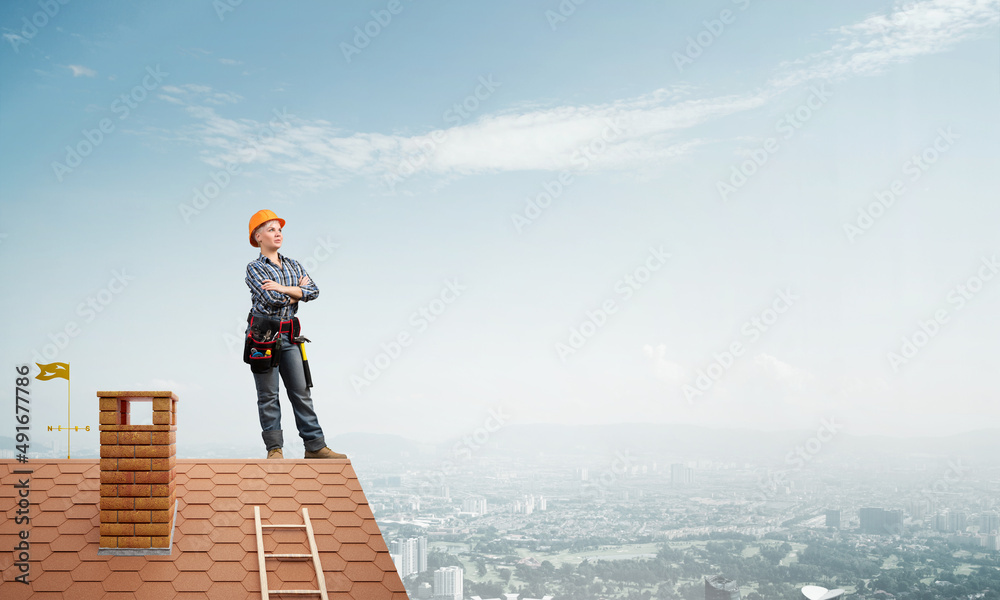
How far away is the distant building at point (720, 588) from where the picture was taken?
4384cm

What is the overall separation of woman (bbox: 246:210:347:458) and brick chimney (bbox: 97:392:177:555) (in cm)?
170

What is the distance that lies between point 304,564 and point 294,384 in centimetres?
226

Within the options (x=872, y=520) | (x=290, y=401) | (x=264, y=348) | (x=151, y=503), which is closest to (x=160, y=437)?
(x=151, y=503)

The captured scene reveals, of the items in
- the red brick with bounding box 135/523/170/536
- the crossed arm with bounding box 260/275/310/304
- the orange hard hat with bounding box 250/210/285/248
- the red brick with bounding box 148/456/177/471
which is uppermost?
the orange hard hat with bounding box 250/210/285/248

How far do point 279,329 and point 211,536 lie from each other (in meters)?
2.30

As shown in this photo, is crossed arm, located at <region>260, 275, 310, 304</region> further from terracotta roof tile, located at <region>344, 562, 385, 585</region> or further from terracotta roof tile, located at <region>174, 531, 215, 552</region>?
terracotta roof tile, located at <region>344, 562, 385, 585</region>

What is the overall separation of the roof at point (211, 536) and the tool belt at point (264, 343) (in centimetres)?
108

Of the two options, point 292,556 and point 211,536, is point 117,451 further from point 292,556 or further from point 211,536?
point 292,556

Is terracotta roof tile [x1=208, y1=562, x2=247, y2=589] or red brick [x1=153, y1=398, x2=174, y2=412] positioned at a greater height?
red brick [x1=153, y1=398, x2=174, y2=412]

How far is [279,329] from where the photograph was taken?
7543mm

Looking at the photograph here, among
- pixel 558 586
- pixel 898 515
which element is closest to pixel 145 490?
pixel 558 586

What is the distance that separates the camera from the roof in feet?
18.5

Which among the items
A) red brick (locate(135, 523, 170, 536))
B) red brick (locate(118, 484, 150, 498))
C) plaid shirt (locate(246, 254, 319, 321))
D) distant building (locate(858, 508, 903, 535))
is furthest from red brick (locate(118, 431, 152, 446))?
distant building (locate(858, 508, 903, 535))

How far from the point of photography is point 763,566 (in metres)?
48.6
